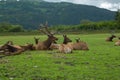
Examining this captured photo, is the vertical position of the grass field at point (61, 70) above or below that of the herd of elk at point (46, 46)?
above

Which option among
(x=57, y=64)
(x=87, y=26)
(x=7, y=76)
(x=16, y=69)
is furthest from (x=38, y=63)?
(x=87, y=26)

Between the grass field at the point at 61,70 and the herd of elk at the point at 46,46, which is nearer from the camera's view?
the grass field at the point at 61,70

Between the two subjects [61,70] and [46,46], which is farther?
[46,46]

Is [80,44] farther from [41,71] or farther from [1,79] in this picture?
[1,79]

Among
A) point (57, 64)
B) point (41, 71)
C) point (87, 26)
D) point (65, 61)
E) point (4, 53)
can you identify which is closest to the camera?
point (41, 71)

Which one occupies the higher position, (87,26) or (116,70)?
(116,70)

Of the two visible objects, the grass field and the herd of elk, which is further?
the herd of elk

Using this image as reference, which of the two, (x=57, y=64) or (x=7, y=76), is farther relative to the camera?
(x=57, y=64)

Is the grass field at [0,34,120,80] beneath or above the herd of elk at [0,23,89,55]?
above

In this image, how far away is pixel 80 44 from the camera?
2605 centimetres

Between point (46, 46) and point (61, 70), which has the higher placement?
point (61, 70)

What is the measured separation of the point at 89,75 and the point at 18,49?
32.7 feet

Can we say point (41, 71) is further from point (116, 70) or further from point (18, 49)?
point (18, 49)

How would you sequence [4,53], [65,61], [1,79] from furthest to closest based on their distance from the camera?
[4,53] → [65,61] → [1,79]
